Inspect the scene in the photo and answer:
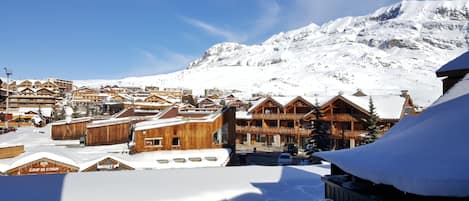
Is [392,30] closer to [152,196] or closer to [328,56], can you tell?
[328,56]

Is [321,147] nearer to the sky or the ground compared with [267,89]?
nearer to the ground

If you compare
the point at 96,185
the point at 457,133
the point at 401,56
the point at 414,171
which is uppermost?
the point at 401,56

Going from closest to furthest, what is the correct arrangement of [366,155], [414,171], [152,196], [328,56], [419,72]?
[414,171], [366,155], [152,196], [419,72], [328,56]

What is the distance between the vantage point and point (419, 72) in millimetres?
76812

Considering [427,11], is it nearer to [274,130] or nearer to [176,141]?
[274,130]

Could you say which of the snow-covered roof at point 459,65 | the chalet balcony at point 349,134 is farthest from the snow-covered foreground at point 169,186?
the chalet balcony at point 349,134

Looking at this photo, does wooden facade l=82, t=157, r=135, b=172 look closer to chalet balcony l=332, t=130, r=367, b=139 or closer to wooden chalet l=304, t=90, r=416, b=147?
wooden chalet l=304, t=90, r=416, b=147

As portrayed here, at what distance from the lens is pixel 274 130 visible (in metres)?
26.8

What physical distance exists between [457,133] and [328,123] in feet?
73.9

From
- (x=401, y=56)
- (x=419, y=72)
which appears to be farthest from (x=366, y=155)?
(x=401, y=56)

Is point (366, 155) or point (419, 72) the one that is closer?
point (366, 155)

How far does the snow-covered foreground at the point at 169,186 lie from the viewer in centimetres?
430

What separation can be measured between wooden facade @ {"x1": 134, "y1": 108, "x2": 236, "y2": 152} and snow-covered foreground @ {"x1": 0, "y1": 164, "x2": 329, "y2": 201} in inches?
310

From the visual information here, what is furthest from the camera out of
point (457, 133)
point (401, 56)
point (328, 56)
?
point (328, 56)
